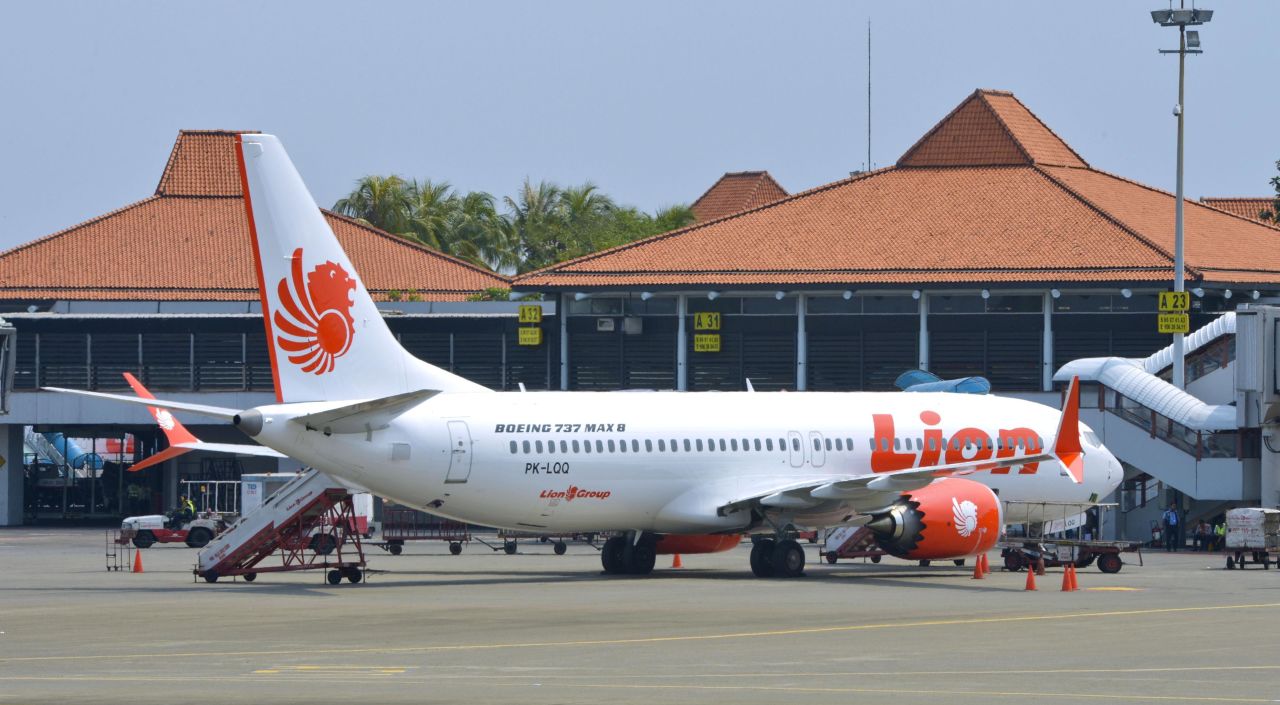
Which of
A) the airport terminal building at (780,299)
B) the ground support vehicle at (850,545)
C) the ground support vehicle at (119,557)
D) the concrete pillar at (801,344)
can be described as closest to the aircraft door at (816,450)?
the ground support vehicle at (850,545)

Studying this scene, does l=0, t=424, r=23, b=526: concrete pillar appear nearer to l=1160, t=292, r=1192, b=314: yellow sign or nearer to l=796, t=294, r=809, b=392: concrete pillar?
l=796, t=294, r=809, b=392: concrete pillar

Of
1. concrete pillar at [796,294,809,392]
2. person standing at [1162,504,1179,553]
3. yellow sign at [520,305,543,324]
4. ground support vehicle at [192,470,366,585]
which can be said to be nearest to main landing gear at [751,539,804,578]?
ground support vehicle at [192,470,366,585]

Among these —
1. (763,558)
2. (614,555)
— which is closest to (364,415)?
(614,555)

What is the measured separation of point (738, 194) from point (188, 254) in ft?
152

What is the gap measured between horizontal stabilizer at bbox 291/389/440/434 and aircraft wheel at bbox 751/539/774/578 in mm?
7711

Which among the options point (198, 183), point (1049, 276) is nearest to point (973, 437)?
point (1049, 276)

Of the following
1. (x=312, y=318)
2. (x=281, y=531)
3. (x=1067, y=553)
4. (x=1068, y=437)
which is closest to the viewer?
(x=312, y=318)

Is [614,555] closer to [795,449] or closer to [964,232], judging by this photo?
[795,449]

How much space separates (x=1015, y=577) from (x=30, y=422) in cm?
4520

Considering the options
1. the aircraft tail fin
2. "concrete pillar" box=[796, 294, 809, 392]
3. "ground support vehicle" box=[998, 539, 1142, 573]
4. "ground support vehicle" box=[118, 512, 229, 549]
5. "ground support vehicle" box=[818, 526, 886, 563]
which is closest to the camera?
the aircraft tail fin

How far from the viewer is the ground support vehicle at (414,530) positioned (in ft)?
181

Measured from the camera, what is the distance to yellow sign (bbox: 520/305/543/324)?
77.8 m

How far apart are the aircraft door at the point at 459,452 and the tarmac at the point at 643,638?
2.08 meters

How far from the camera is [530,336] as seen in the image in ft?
256
